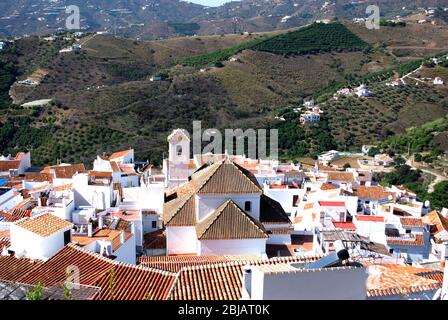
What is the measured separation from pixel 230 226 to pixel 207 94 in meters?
51.6

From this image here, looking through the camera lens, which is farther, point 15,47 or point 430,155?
point 15,47

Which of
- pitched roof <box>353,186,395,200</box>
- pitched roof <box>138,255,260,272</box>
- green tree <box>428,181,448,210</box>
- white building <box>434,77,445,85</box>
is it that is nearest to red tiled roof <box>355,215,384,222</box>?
pitched roof <box>353,186,395,200</box>

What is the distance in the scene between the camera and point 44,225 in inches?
513

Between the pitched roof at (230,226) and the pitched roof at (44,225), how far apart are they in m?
4.29

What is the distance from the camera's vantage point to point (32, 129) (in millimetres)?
49250

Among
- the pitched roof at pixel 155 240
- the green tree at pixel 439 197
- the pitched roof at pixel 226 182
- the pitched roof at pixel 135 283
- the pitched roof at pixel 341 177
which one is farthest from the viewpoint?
the green tree at pixel 439 197

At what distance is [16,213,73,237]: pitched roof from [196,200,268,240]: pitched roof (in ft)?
14.1

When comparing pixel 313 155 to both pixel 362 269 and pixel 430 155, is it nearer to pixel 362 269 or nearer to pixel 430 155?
pixel 430 155

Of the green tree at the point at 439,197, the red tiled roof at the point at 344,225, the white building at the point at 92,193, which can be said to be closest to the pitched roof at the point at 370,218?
the red tiled roof at the point at 344,225

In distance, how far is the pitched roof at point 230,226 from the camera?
1586cm

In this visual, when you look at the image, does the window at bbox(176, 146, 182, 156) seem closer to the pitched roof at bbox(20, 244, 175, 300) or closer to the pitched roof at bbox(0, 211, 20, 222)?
the pitched roof at bbox(0, 211, 20, 222)

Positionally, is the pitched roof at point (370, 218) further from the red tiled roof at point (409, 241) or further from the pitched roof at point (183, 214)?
the pitched roof at point (183, 214)

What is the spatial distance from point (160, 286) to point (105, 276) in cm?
122
